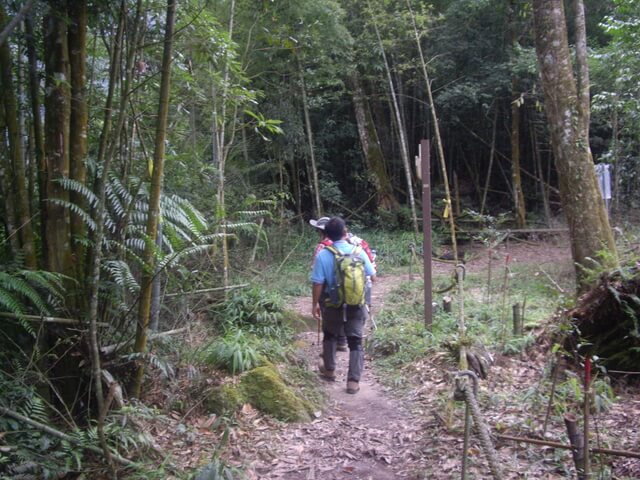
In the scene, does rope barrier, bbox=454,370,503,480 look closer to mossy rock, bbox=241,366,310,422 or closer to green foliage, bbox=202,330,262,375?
mossy rock, bbox=241,366,310,422

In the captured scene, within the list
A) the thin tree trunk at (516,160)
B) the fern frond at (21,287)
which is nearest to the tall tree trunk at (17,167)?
the fern frond at (21,287)

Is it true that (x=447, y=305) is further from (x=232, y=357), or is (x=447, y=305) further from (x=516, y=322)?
(x=232, y=357)

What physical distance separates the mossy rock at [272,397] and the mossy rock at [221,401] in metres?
0.13

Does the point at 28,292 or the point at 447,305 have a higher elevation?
the point at 28,292

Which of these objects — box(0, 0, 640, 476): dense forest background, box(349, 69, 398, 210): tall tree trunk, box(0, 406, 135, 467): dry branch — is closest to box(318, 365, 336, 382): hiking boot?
box(0, 0, 640, 476): dense forest background

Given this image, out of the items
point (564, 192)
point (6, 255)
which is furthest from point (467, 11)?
point (6, 255)

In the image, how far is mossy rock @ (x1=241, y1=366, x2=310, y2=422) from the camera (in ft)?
13.7

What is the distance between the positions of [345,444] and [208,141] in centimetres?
548

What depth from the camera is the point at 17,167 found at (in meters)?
3.39

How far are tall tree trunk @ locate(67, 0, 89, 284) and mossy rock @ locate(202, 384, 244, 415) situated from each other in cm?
127

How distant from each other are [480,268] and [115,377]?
1069 centimetres

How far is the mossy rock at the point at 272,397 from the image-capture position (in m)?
4.18

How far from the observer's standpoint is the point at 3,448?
99.8 inches

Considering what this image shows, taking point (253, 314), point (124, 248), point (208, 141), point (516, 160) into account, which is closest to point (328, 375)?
point (253, 314)
